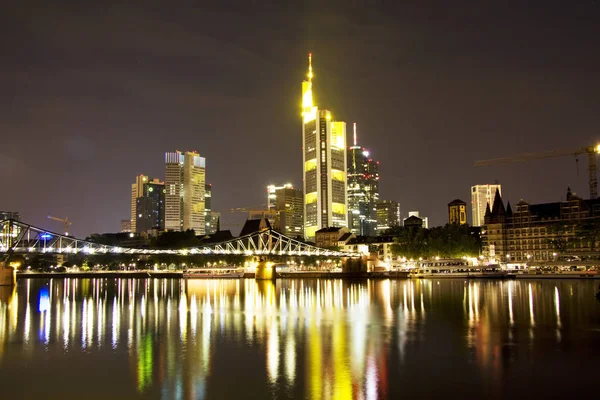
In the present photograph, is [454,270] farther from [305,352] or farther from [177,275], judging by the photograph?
[305,352]

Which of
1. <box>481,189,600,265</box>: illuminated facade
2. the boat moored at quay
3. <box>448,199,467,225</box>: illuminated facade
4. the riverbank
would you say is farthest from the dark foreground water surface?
<box>448,199,467,225</box>: illuminated facade

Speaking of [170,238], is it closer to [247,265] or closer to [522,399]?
[247,265]

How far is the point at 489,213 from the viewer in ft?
430

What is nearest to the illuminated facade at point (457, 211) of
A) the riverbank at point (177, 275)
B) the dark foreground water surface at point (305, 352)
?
the riverbank at point (177, 275)

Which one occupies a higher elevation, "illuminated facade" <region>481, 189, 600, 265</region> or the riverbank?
"illuminated facade" <region>481, 189, 600, 265</region>

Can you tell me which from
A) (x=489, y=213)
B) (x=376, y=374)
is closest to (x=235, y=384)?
(x=376, y=374)

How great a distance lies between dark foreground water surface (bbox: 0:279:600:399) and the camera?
20.8 meters

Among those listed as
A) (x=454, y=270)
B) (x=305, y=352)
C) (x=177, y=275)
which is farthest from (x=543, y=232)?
(x=305, y=352)

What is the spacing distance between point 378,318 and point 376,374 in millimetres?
18977

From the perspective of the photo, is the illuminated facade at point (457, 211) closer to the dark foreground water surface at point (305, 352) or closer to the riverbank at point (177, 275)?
the riverbank at point (177, 275)

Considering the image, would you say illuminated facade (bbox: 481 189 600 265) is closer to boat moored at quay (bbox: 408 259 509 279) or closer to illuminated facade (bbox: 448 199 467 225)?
boat moored at quay (bbox: 408 259 509 279)

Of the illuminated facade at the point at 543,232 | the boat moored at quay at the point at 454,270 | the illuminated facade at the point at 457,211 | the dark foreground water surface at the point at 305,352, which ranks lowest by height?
the dark foreground water surface at the point at 305,352

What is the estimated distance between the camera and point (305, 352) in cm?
2769

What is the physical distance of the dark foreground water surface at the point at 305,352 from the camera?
20828 mm
